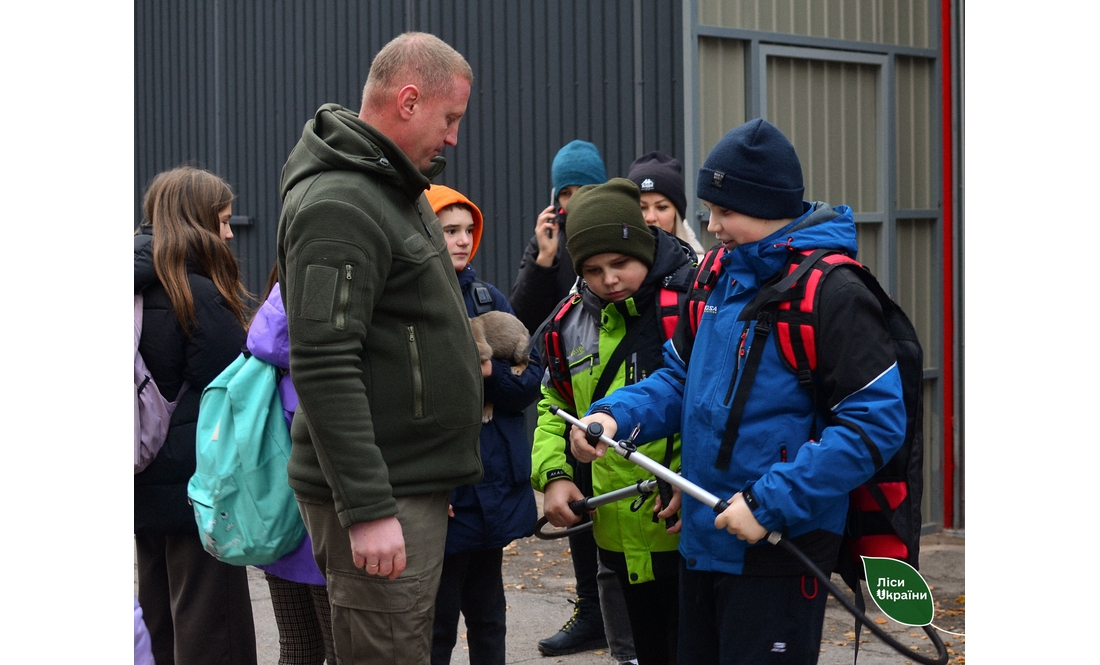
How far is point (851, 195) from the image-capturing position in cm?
734

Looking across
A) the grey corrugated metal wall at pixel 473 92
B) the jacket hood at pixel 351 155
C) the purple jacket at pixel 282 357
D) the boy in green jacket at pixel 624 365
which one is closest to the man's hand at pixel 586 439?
the boy in green jacket at pixel 624 365

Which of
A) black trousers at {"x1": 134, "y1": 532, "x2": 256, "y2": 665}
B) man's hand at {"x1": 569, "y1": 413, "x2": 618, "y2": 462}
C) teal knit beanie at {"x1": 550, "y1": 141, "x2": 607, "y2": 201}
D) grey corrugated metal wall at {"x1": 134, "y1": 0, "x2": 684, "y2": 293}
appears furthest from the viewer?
grey corrugated metal wall at {"x1": 134, "y1": 0, "x2": 684, "y2": 293}

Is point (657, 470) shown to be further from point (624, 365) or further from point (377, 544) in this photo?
point (624, 365)

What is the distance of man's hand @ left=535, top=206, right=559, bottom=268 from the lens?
5.82 meters

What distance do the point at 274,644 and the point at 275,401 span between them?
7.96 feet

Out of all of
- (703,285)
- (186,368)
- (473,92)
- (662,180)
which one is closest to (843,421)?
(703,285)

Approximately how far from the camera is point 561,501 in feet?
12.4

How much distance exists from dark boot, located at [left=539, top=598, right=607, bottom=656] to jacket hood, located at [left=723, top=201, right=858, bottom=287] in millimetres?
2842

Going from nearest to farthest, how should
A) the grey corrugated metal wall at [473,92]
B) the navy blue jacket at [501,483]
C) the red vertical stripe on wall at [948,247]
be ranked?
the navy blue jacket at [501,483] < the red vertical stripe on wall at [948,247] < the grey corrugated metal wall at [473,92]

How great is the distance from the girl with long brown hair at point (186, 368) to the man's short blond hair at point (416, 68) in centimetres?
137

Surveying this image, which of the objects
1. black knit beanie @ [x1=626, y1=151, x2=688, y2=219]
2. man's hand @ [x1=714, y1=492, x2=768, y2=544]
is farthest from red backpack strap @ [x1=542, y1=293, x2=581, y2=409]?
black knit beanie @ [x1=626, y1=151, x2=688, y2=219]

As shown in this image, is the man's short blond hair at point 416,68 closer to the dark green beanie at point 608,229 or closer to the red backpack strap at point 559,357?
the dark green beanie at point 608,229

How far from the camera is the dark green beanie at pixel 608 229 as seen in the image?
12.5 ft

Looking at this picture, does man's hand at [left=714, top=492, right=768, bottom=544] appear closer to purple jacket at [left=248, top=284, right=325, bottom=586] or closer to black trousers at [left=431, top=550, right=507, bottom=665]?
purple jacket at [left=248, top=284, right=325, bottom=586]
